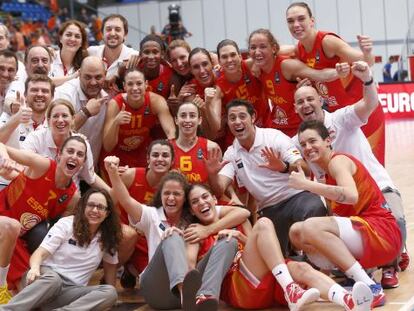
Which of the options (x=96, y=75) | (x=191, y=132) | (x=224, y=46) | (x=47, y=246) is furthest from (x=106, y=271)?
(x=224, y=46)

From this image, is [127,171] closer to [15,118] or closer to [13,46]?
[15,118]

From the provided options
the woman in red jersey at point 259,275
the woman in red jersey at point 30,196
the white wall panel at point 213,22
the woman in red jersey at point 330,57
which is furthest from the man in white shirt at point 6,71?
the white wall panel at point 213,22

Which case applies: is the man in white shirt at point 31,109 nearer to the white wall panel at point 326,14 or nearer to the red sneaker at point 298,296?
the red sneaker at point 298,296

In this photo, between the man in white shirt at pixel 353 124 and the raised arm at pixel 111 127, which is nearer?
the man in white shirt at pixel 353 124

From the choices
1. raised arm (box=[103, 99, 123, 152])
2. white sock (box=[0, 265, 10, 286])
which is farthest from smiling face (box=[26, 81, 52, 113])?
white sock (box=[0, 265, 10, 286])

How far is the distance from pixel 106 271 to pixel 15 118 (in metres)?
1.25

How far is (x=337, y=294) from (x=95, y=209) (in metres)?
1.63

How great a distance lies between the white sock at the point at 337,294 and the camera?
464 centimetres

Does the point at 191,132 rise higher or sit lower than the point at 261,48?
lower

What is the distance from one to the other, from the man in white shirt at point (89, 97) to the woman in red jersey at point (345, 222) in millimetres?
1980

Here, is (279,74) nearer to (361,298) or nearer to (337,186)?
(337,186)

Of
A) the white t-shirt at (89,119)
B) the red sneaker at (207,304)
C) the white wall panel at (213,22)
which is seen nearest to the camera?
the red sneaker at (207,304)

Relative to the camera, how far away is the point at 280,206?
5.96 m

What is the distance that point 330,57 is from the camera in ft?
21.3
